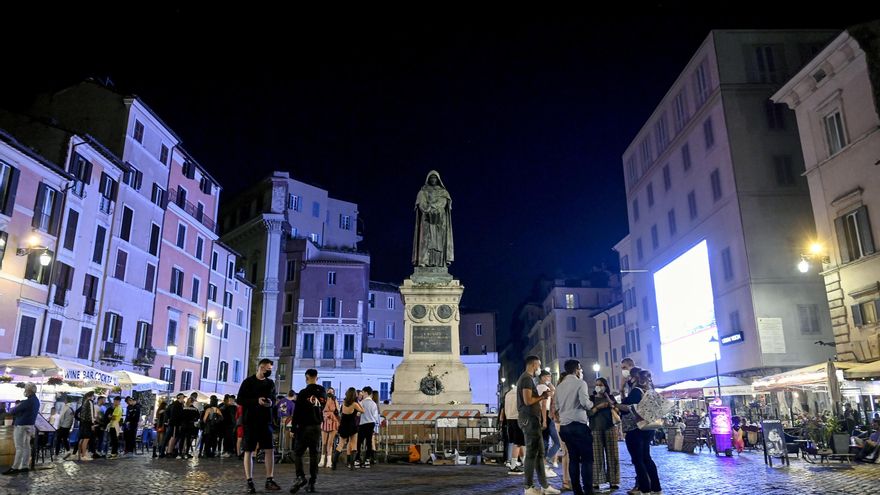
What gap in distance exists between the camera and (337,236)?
63000mm

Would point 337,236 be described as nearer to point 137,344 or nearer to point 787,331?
point 137,344

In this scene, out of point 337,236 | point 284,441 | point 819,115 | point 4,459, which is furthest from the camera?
point 337,236

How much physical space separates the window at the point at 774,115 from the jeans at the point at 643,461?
94.8ft

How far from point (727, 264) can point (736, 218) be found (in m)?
2.63

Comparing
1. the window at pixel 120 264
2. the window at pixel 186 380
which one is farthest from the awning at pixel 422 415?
the window at pixel 186 380

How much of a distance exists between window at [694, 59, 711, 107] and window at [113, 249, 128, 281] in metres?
33.6

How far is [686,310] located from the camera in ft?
119

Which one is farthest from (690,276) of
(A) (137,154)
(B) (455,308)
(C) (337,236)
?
(C) (337,236)

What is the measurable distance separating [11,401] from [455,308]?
17.0 metres

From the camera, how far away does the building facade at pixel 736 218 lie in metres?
29.8

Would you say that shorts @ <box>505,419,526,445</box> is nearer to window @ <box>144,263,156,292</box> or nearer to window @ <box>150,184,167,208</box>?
window @ <box>144,263,156,292</box>

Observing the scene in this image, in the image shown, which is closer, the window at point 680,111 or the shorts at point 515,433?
the shorts at point 515,433

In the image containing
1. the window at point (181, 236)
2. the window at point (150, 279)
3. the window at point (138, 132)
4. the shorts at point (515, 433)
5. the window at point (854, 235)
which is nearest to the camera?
the shorts at point (515, 433)

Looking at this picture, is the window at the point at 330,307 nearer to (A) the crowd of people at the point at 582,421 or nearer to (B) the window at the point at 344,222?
(B) the window at the point at 344,222
